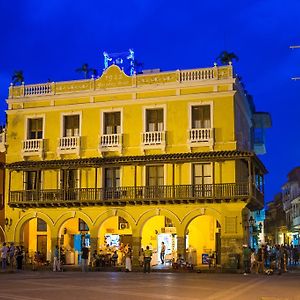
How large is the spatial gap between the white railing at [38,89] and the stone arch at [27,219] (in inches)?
321

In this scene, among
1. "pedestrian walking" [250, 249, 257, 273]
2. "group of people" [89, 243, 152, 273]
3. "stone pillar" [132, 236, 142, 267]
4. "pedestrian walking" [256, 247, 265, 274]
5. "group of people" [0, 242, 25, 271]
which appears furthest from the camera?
"stone pillar" [132, 236, 142, 267]

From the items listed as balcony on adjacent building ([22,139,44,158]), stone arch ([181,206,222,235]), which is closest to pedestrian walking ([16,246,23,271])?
balcony on adjacent building ([22,139,44,158])

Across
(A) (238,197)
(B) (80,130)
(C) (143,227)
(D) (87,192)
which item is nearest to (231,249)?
(A) (238,197)

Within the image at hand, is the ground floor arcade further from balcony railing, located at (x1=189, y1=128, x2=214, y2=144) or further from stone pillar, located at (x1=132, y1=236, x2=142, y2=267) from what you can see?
balcony railing, located at (x1=189, y1=128, x2=214, y2=144)

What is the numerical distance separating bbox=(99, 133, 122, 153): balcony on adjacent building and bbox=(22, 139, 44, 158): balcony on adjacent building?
428 centimetres

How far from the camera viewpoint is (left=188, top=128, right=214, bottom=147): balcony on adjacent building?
3812cm

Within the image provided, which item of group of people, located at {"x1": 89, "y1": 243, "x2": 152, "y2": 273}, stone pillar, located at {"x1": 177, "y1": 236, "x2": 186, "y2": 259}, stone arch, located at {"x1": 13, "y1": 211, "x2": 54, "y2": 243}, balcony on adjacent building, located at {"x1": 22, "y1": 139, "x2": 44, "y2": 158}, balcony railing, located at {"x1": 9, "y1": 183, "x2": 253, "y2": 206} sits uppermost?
balcony on adjacent building, located at {"x1": 22, "y1": 139, "x2": 44, "y2": 158}

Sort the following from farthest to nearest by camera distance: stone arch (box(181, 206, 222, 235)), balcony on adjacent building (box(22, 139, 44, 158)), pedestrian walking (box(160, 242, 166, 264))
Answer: balcony on adjacent building (box(22, 139, 44, 158)), pedestrian walking (box(160, 242, 166, 264)), stone arch (box(181, 206, 222, 235))

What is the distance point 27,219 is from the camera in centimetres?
4169

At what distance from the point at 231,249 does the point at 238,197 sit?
317cm

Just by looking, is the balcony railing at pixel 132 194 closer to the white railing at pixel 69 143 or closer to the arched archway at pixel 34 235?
the arched archway at pixel 34 235

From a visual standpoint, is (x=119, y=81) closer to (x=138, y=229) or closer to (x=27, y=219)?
(x=138, y=229)

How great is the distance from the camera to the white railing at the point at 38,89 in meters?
42.8

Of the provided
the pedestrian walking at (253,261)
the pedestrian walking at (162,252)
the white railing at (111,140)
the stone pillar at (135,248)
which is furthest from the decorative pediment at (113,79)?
the pedestrian walking at (253,261)
